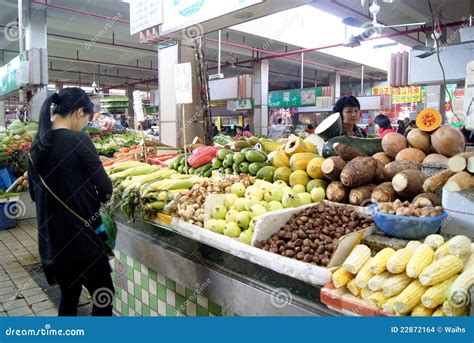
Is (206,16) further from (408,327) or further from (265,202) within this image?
(408,327)

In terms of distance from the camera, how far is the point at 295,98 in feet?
50.0

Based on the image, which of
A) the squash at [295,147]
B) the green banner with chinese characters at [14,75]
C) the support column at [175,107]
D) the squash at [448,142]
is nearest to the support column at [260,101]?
the green banner with chinese characters at [14,75]

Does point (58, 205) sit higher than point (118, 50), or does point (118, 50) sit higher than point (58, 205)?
point (118, 50)

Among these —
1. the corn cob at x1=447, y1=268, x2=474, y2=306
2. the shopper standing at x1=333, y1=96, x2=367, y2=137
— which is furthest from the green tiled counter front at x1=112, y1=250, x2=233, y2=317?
the shopper standing at x1=333, y1=96, x2=367, y2=137

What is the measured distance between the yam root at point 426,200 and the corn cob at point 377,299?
621mm

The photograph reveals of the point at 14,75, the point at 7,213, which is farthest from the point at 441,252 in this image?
the point at 14,75

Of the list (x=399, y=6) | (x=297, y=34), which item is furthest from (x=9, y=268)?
(x=297, y=34)

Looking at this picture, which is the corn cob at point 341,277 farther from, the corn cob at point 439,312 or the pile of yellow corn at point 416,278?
the corn cob at point 439,312

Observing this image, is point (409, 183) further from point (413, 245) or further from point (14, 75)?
point (14, 75)

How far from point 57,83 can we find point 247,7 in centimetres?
2384

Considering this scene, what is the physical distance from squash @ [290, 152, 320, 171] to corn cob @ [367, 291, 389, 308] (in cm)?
136

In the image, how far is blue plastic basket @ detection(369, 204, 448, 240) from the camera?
1815mm

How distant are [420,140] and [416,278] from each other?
1.44m

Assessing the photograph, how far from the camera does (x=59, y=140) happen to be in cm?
239
